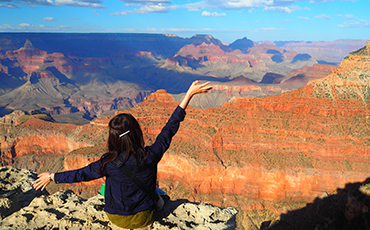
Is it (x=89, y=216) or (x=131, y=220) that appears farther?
(x=89, y=216)

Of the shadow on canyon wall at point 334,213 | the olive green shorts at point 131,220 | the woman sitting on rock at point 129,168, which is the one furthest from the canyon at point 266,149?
the woman sitting on rock at point 129,168

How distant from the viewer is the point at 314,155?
167 feet

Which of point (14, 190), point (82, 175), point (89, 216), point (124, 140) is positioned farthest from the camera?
point (14, 190)

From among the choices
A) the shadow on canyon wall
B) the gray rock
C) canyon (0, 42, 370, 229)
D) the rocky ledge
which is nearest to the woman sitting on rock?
the rocky ledge

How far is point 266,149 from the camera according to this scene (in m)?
53.6

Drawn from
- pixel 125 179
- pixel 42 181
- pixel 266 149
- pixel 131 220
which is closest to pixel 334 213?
pixel 266 149

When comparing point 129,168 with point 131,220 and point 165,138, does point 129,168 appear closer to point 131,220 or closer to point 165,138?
point 165,138

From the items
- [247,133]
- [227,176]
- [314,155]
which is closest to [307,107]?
[314,155]

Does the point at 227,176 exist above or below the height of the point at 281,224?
above

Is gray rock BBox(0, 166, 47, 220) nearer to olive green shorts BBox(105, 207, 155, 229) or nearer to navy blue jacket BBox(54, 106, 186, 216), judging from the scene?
navy blue jacket BBox(54, 106, 186, 216)

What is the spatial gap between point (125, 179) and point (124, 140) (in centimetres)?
132

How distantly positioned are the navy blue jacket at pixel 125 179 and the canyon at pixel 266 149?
4393 centimetres

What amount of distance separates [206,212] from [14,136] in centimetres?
8406

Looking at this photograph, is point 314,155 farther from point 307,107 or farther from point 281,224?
point 281,224
